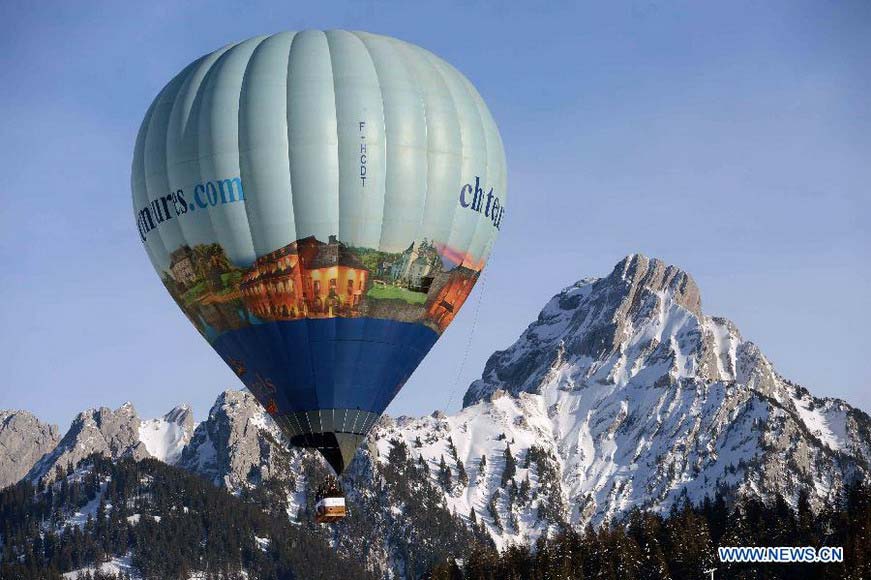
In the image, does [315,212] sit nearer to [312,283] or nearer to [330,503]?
[312,283]

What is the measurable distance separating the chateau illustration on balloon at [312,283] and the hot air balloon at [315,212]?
0.06 meters

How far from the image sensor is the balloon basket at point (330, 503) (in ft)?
216

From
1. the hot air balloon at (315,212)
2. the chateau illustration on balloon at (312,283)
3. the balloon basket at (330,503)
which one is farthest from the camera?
the chateau illustration on balloon at (312,283)

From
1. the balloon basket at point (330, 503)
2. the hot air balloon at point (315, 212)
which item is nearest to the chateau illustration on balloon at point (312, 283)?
the hot air balloon at point (315, 212)

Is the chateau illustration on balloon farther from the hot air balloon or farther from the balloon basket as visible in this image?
the balloon basket

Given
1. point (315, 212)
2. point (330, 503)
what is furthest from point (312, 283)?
point (330, 503)

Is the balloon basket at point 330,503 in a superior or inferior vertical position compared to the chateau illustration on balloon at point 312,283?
inferior

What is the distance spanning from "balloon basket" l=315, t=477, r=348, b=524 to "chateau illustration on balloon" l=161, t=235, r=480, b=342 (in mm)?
7440

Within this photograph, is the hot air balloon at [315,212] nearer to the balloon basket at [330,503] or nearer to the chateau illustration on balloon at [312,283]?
the chateau illustration on balloon at [312,283]

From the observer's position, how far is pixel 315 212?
67375mm

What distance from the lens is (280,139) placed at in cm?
6769

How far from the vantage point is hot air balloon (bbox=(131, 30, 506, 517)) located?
67625mm

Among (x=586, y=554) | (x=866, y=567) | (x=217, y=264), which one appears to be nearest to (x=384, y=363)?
(x=217, y=264)

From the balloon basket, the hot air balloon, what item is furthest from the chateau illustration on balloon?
the balloon basket
